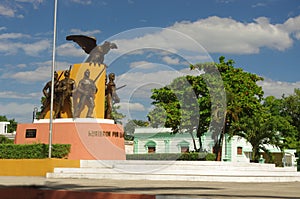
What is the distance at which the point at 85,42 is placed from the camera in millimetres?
26719

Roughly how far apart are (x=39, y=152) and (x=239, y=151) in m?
25.2

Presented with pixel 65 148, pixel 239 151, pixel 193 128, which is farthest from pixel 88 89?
pixel 239 151

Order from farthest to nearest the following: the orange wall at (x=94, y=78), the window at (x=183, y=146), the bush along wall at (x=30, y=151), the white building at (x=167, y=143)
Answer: the window at (x=183, y=146), the white building at (x=167, y=143), the orange wall at (x=94, y=78), the bush along wall at (x=30, y=151)

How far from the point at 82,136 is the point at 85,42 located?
17.9 ft

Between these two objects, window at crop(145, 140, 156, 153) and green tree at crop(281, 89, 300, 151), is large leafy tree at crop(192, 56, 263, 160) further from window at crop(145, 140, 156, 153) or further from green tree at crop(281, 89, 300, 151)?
green tree at crop(281, 89, 300, 151)

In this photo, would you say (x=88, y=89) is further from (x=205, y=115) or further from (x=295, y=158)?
(x=295, y=158)

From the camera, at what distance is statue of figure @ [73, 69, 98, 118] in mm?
25125

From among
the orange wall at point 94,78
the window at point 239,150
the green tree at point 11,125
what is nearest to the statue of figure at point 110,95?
the orange wall at point 94,78

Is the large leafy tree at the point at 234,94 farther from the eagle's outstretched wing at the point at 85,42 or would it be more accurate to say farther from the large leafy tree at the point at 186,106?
the eagle's outstretched wing at the point at 85,42

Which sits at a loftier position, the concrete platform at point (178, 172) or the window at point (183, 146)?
the window at point (183, 146)

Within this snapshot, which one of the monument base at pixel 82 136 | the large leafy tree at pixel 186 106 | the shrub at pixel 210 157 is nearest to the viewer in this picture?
the monument base at pixel 82 136

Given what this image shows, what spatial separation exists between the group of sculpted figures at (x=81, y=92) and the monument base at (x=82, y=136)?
0.60m

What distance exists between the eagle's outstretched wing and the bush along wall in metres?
5.83

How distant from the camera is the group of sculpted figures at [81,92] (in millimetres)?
→ 25150
